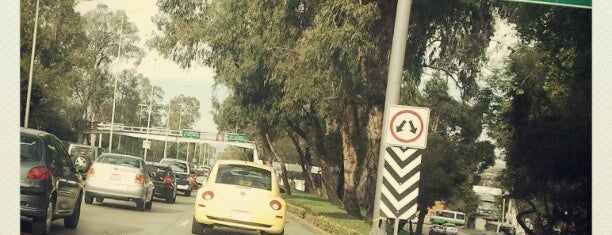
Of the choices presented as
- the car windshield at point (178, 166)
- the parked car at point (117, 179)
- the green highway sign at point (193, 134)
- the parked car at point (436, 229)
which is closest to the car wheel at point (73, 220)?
the parked car at point (117, 179)

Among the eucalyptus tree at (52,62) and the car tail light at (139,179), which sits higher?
the eucalyptus tree at (52,62)

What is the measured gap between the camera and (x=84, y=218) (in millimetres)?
14586

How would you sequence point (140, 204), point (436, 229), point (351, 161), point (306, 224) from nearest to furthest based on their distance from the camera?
1. point (140, 204)
2. point (306, 224)
3. point (351, 161)
4. point (436, 229)

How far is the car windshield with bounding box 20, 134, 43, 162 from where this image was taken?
10680mm

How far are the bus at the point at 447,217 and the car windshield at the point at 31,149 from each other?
37128 millimetres

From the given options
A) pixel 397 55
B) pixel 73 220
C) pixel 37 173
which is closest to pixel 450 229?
pixel 397 55

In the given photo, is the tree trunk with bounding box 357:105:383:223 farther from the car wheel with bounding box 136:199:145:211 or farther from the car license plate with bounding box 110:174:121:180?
the car license plate with bounding box 110:174:121:180

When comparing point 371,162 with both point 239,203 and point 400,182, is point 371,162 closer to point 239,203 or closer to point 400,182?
point 239,203

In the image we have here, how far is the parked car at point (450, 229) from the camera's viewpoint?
158 ft

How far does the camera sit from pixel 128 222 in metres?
15.0

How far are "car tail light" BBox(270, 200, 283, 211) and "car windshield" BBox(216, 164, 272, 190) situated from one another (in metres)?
0.36

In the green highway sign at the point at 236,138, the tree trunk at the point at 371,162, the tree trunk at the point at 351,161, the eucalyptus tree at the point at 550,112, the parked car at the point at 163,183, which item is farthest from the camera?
the green highway sign at the point at 236,138

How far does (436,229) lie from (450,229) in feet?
4.29

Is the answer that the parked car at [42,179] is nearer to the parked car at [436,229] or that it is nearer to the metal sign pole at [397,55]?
the metal sign pole at [397,55]
